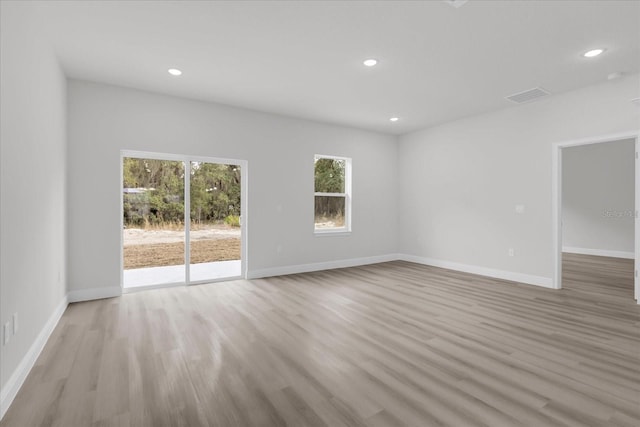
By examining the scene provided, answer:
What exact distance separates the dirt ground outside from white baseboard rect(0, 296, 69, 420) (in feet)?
4.50

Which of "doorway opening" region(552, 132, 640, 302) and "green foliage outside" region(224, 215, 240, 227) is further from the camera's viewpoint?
"doorway opening" region(552, 132, 640, 302)

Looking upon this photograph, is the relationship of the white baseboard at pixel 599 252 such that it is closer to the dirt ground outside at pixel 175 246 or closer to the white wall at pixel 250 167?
the white wall at pixel 250 167

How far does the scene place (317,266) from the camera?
20.0 ft

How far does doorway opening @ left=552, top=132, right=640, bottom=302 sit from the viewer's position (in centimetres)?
728

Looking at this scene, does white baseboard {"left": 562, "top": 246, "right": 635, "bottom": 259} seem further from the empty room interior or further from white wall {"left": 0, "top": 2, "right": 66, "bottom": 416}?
white wall {"left": 0, "top": 2, "right": 66, "bottom": 416}

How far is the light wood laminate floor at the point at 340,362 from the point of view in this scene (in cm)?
184

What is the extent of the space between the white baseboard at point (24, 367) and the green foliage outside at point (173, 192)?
170 cm

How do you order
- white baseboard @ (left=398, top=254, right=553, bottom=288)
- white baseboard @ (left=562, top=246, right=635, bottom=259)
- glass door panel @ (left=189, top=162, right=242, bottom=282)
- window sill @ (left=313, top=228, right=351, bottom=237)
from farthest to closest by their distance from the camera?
white baseboard @ (left=562, top=246, right=635, bottom=259) → window sill @ (left=313, top=228, right=351, bottom=237) → glass door panel @ (left=189, top=162, right=242, bottom=282) → white baseboard @ (left=398, top=254, right=553, bottom=288)

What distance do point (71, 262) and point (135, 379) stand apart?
2703 millimetres

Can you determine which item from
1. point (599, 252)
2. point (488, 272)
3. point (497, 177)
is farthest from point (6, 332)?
point (599, 252)

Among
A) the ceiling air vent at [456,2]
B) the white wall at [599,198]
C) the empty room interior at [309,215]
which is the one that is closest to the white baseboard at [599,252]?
the white wall at [599,198]

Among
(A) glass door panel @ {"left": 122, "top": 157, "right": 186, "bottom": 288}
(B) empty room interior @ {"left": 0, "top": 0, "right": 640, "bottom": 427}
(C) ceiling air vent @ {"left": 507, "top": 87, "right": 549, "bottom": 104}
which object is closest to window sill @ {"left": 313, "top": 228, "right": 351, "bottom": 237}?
Answer: (B) empty room interior @ {"left": 0, "top": 0, "right": 640, "bottom": 427}

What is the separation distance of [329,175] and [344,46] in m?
3.34

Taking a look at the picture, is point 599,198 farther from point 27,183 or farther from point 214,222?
point 27,183
